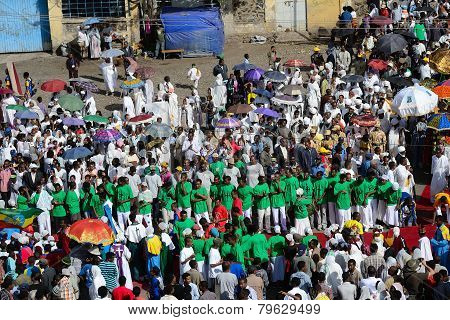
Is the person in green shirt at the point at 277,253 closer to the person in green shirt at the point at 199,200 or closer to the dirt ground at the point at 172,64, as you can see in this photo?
the person in green shirt at the point at 199,200

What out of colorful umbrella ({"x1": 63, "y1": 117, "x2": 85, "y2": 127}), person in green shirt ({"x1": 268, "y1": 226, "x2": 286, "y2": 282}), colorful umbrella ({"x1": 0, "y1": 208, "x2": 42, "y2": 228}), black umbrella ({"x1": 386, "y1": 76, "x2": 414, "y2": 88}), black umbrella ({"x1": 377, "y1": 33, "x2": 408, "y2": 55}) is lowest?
person in green shirt ({"x1": 268, "y1": 226, "x2": 286, "y2": 282})

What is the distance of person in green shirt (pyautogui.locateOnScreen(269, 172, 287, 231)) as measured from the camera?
2492 centimetres

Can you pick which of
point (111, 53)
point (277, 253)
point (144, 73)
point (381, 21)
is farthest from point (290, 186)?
point (381, 21)

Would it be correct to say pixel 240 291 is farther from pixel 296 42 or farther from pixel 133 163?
pixel 296 42

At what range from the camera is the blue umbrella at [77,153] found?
26.2 metres

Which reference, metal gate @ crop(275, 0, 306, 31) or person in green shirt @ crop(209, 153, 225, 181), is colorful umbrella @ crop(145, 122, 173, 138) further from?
metal gate @ crop(275, 0, 306, 31)

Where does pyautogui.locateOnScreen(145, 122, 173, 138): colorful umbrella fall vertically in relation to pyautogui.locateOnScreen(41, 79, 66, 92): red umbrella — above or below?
below

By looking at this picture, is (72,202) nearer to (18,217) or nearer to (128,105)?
(18,217)

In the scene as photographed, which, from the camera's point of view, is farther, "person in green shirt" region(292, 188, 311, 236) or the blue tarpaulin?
the blue tarpaulin

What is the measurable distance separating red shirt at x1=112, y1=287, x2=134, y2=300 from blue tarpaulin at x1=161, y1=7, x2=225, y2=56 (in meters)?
16.3

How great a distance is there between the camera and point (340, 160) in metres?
26.3

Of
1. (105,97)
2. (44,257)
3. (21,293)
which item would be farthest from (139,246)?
(105,97)

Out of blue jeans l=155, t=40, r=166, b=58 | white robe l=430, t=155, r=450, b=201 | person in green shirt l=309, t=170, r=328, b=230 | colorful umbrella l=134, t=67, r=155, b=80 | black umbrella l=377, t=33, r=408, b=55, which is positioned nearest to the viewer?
person in green shirt l=309, t=170, r=328, b=230

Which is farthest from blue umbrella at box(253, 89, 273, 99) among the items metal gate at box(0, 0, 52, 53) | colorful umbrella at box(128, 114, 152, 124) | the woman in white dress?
metal gate at box(0, 0, 52, 53)
